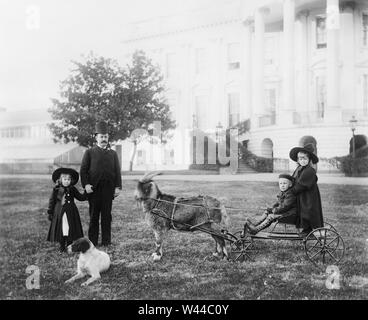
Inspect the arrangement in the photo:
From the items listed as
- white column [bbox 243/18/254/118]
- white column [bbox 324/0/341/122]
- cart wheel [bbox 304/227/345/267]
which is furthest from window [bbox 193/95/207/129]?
white column [bbox 324/0/341/122]

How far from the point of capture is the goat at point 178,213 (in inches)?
223

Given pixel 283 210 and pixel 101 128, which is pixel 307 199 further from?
pixel 101 128

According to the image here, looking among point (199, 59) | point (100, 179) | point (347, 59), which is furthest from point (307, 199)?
point (347, 59)

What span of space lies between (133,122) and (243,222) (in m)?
2.11

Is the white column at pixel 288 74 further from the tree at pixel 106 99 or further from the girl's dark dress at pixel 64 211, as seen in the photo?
the girl's dark dress at pixel 64 211

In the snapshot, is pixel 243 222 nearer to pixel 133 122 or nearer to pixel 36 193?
pixel 133 122

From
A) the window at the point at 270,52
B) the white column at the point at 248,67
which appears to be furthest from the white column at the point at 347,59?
the white column at the point at 248,67

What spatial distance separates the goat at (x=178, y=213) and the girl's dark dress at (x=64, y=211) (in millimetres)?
876

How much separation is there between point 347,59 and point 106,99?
11648mm

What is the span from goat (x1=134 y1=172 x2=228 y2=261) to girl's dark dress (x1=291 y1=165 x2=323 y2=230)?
2.89ft

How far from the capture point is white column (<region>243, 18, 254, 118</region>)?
40.0 feet

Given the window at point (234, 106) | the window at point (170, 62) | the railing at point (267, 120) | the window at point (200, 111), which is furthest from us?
the railing at point (267, 120)

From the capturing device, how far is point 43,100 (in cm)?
689

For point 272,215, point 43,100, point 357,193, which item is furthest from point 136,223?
point 357,193
